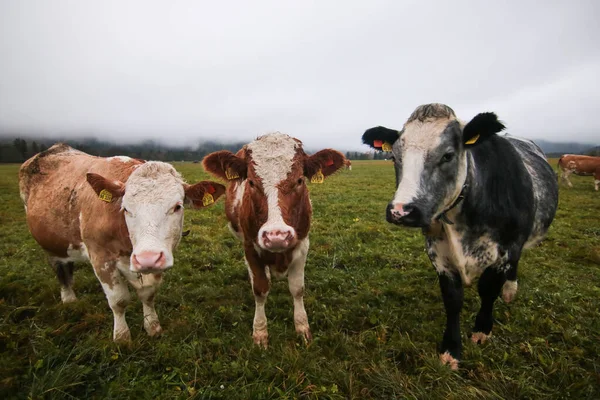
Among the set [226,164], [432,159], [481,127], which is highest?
[481,127]

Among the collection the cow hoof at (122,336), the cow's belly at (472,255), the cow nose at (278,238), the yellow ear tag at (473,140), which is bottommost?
the cow hoof at (122,336)

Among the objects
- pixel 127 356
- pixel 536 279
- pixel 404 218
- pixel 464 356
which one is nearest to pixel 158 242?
pixel 127 356

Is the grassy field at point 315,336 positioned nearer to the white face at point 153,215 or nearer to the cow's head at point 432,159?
the white face at point 153,215

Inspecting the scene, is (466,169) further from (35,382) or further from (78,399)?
(35,382)

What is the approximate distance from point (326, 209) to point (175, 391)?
9.87 meters

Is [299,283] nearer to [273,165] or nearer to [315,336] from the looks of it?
[315,336]

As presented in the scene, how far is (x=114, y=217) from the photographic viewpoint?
3.69 meters

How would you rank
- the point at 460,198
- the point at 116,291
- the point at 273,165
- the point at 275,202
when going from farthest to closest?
the point at 116,291 → the point at 273,165 → the point at 275,202 → the point at 460,198

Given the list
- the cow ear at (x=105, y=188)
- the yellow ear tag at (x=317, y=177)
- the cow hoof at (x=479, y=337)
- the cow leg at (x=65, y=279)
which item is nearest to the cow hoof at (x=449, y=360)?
the cow hoof at (x=479, y=337)

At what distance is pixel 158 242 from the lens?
323 centimetres

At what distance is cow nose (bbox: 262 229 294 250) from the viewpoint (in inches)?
123

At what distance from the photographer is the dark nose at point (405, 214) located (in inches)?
106

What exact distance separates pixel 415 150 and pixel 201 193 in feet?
8.63

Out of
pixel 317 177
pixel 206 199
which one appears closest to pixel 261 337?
pixel 206 199
